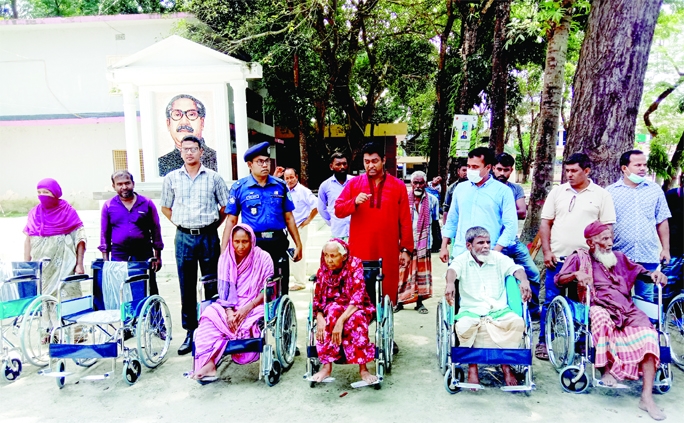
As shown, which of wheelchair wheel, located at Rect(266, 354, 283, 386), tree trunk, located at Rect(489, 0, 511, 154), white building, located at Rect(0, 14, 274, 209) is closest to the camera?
wheelchair wheel, located at Rect(266, 354, 283, 386)

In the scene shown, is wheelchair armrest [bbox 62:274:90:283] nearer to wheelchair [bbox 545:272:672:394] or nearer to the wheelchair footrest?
the wheelchair footrest

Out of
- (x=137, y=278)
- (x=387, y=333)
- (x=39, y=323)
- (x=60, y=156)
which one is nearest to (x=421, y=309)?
(x=387, y=333)

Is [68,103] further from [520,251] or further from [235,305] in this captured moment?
[520,251]

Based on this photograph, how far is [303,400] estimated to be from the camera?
3.43 m

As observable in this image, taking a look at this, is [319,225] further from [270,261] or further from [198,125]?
[270,261]

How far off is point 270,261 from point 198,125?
21.3 feet

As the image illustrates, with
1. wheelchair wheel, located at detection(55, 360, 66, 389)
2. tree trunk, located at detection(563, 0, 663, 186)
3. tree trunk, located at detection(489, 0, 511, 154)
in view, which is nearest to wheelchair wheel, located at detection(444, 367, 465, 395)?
tree trunk, located at detection(563, 0, 663, 186)

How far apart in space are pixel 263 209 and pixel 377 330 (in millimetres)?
1472

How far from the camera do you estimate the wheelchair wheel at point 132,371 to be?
3683 mm

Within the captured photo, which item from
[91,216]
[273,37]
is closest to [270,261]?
[91,216]

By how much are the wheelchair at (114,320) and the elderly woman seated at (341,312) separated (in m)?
1.42

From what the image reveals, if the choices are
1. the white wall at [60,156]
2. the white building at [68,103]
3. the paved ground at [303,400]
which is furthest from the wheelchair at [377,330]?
the white wall at [60,156]

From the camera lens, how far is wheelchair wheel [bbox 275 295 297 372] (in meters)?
3.73

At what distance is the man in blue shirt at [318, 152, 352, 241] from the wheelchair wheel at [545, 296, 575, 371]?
2.36 m
